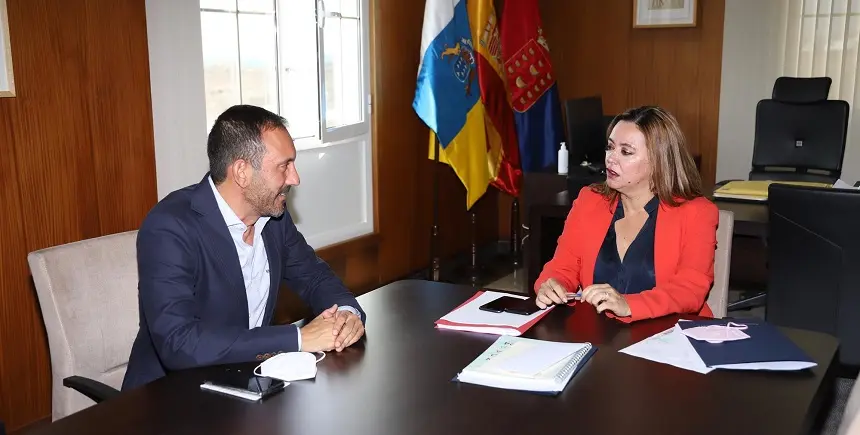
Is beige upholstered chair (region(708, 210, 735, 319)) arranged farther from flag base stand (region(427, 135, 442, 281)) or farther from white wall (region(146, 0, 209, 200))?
flag base stand (region(427, 135, 442, 281))

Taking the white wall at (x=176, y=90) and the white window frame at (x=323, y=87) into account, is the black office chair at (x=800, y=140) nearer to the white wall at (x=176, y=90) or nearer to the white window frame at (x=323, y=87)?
the white window frame at (x=323, y=87)

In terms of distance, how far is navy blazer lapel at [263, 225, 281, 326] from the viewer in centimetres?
211

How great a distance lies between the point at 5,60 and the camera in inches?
107

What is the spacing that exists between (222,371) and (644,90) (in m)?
4.91

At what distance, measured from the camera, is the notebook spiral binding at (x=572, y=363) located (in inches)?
61.1

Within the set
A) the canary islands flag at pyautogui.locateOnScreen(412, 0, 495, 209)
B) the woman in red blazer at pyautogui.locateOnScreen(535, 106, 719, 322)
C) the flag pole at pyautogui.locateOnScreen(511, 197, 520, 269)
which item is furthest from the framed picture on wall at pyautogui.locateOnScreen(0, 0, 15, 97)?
the flag pole at pyautogui.locateOnScreen(511, 197, 520, 269)

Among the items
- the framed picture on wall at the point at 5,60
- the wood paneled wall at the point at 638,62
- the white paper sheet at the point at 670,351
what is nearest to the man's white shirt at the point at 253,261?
the white paper sheet at the point at 670,351

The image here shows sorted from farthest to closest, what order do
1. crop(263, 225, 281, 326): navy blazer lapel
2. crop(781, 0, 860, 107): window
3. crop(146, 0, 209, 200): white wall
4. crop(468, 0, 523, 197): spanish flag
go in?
crop(781, 0, 860, 107): window < crop(468, 0, 523, 197): spanish flag < crop(146, 0, 209, 200): white wall < crop(263, 225, 281, 326): navy blazer lapel

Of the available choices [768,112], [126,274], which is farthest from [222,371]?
[768,112]

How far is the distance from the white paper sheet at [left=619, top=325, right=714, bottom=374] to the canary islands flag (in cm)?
299

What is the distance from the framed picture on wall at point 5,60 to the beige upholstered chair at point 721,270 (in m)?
2.29

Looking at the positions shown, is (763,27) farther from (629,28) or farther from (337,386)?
(337,386)

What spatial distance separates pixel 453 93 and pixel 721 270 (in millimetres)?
2615

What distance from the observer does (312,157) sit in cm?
420
